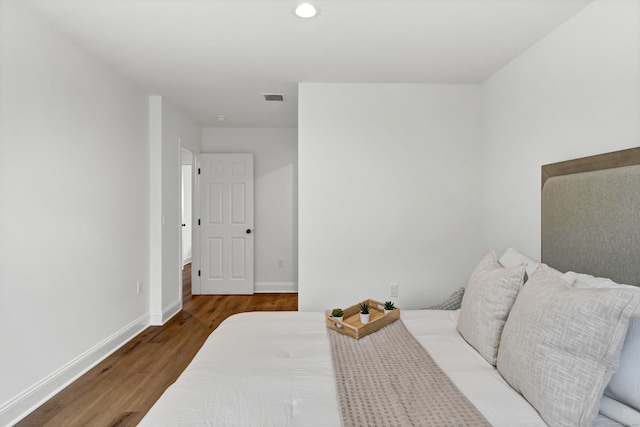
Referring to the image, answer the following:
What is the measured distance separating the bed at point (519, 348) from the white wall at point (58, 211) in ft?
3.94

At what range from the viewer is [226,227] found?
5.01m

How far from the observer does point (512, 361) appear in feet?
4.28

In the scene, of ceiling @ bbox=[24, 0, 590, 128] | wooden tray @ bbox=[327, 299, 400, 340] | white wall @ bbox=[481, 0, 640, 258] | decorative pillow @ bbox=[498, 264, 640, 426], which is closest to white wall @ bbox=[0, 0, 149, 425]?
ceiling @ bbox=[24, 0, 590, 128]

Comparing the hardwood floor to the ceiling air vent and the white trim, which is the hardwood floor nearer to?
the white trim

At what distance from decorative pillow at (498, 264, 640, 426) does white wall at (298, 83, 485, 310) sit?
2.07m

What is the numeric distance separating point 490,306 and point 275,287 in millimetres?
3871

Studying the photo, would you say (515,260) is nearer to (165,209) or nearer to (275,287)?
(165,209)

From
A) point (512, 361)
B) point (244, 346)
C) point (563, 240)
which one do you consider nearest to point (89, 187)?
point (244, 346)

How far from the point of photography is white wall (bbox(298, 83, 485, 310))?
3.29 metres

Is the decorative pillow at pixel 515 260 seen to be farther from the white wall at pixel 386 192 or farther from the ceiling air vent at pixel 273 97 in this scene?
the ceiling air vent at pixel 273 97

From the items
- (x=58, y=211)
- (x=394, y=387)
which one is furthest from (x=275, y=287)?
(x=394, y=387)

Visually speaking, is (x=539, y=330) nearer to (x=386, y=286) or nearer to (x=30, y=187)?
(x=386, y=286)

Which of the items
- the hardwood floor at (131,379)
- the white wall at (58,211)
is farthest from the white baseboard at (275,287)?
the white wall at (58,211)

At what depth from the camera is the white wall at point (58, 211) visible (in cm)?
195
